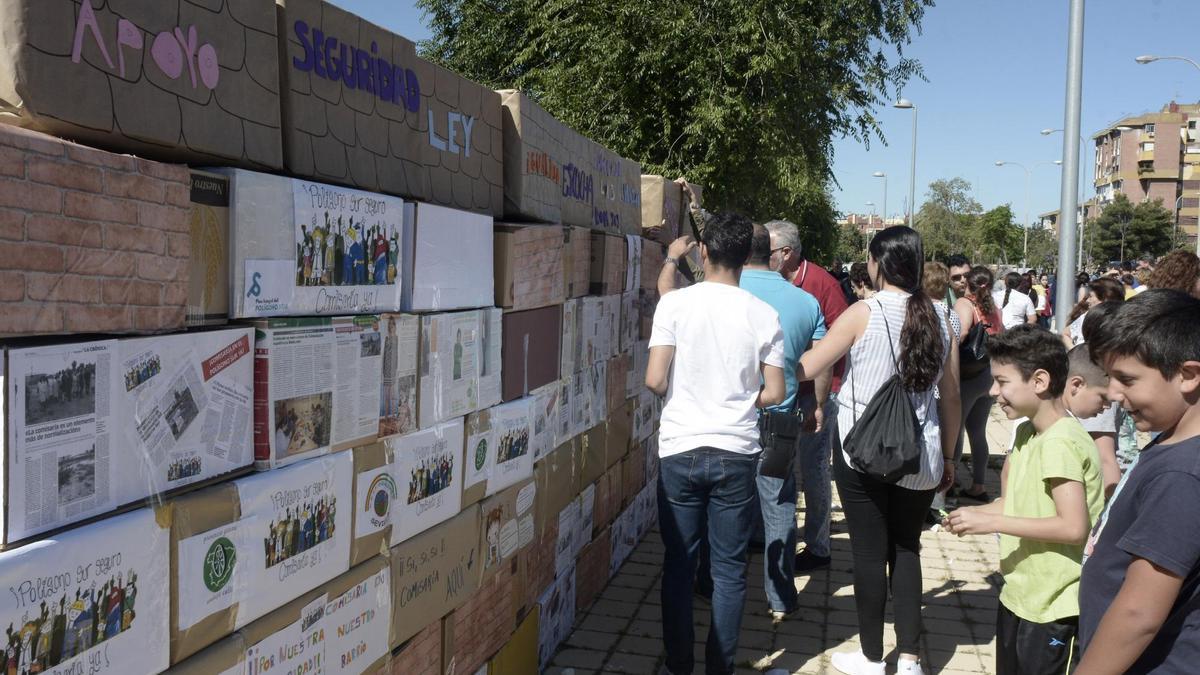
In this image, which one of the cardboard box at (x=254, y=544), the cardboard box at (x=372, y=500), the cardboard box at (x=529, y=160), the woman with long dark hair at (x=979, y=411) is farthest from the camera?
the woman with long dark hair at (x=979, y=411)

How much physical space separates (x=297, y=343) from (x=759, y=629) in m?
3.41

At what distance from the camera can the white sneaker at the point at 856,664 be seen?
14.6 ft

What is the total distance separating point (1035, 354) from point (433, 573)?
6.60 ft

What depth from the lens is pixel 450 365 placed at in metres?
3.28

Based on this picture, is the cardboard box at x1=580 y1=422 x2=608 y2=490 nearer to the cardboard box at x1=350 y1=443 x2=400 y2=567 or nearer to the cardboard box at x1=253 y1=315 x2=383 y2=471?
the cardboard box at x1=350 y1=443 x2=400 y2=567

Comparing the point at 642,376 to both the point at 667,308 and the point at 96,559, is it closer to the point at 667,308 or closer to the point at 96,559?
the point at 667,308

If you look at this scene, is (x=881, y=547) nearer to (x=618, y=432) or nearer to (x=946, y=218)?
(x=618, y=432)

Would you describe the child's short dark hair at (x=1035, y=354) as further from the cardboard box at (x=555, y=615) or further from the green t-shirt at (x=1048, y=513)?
the cardboard box at (x=555, y=615)

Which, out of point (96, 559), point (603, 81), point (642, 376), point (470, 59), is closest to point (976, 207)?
point (470, 59)

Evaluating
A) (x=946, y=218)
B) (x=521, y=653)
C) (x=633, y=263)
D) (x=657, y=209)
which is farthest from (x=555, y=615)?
Answer: (x=946, y=218)

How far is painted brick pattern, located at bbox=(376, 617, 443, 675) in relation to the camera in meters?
3.00

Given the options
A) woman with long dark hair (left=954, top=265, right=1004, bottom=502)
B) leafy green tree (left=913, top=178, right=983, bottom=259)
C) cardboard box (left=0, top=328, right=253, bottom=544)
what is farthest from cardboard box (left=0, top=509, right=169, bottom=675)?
leafy green tree (left=913, top=178, right=983, bottom=259)

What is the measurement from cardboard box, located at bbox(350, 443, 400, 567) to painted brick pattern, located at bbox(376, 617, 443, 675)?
350 mm

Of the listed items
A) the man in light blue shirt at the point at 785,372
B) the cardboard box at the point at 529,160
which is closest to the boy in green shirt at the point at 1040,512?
the man in light blue shirt at the point at 785,372
